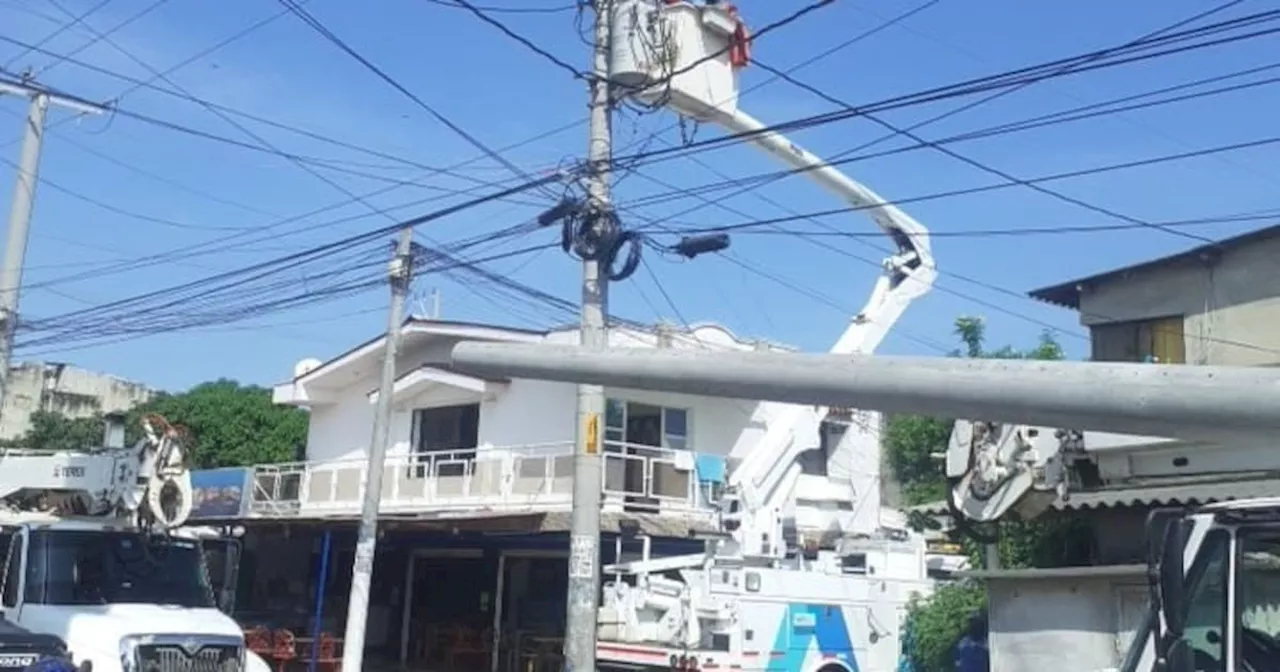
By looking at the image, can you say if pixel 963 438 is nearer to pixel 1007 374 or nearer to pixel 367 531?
pixel 1007 374

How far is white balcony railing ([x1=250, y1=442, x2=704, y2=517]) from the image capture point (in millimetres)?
23297

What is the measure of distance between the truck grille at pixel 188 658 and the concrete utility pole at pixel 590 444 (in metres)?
3.34

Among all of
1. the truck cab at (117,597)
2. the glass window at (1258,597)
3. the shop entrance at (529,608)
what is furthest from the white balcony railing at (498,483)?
the glass window at (1258,597)

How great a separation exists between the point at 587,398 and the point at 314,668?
9.93m

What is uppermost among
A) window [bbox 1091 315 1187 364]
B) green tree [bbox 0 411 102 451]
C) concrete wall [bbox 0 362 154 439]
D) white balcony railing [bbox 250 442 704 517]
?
concrete wall [bbox 0 362 154 439]

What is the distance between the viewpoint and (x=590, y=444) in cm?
1383

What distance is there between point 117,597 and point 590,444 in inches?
189

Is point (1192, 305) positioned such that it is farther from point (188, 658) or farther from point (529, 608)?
point (188, 658)

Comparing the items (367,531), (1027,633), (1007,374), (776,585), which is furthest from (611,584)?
(1007,374)

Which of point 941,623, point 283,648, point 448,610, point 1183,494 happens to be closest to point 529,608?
point 448,610

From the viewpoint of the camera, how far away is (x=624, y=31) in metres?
15.4

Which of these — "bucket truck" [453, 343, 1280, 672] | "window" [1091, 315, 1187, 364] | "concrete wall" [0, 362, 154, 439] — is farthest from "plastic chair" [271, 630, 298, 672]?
"concrete wall" [0, 362, 154, 439]

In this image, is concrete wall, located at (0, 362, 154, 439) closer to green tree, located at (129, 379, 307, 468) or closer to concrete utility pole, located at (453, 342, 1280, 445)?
green tree, located at (129, 379, 307, 468)

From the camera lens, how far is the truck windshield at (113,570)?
12.1 m
